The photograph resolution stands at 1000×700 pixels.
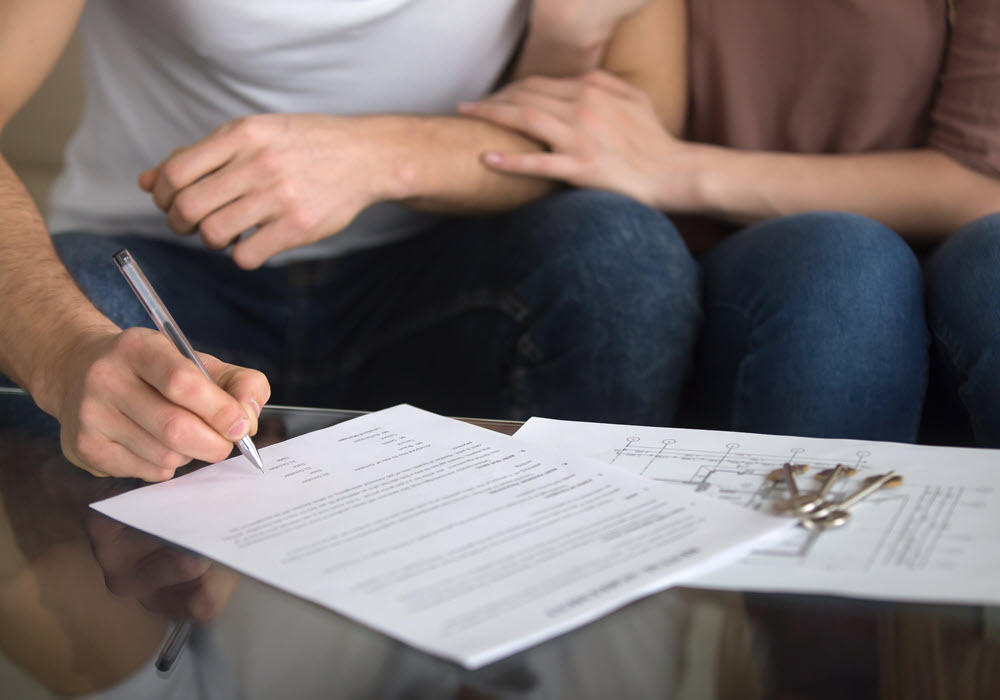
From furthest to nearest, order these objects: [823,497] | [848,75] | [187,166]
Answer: [848,75]
[187,166]
[823,497]

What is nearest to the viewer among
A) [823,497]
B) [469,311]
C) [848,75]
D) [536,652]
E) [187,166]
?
[536,652]

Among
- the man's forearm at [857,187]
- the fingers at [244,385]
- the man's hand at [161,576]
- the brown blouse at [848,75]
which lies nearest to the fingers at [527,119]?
the man's forearm at [857,187]

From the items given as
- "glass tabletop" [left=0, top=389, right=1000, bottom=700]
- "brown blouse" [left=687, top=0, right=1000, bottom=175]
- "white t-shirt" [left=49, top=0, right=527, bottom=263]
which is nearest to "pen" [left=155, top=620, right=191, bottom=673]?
"glass tabletop" [left=0, top=389, right=1000, bottom=700]

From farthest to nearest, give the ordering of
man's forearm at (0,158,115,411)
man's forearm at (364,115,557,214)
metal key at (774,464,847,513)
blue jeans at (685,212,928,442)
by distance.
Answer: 1. man's forearm at (364,115,557,214)
2. blue jeans at (685,212,928,442)
3. man's forearm at (0,158,115,411)
4. metal key at (774,464,847,513)

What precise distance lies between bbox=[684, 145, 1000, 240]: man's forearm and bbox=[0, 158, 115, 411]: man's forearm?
609 millimetres

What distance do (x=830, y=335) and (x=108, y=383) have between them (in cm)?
52

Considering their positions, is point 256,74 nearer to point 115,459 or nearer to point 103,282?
point 103,282

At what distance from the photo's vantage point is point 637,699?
13.2 inches

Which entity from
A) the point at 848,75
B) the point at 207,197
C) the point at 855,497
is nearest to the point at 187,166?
the point at 207,197

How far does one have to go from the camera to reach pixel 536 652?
0.35 metres

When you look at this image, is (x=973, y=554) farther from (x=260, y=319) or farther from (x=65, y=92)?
(x=65, y=92)

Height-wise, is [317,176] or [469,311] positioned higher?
[317,176]

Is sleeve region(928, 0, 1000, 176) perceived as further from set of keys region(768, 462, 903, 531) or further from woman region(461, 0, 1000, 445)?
set of keys region(768, 462, 903, 531)

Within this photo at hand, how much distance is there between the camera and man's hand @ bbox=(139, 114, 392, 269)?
0.79m
